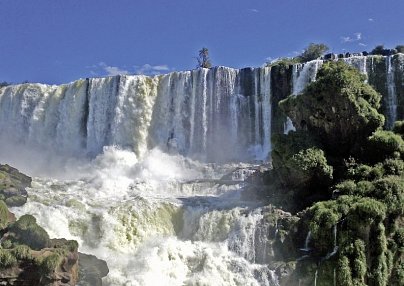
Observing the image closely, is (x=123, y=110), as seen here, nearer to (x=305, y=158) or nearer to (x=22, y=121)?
(x=22, y=121)

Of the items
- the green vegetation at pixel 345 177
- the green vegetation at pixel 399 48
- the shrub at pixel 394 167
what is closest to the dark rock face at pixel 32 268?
the green vegetation at pixel 345 177

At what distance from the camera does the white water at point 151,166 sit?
23.9 meters

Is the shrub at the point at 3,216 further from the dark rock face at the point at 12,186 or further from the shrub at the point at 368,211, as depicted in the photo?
the shrub at the point at 368,211

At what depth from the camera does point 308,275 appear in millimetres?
21656

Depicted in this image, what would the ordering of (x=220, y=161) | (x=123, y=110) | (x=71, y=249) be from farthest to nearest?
(x=123, y=110), (x=220, y=161), (x=71, y=249)

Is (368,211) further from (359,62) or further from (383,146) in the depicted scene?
(359,62)

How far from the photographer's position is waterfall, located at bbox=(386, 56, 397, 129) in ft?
108

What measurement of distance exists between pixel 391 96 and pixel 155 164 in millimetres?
14459

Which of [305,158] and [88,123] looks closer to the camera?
[305,158]

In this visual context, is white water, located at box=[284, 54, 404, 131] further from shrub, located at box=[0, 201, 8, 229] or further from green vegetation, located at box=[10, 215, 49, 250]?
shrub, located at box=[0, 201, 8, 229]

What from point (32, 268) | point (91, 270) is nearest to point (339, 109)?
point (91, 270)

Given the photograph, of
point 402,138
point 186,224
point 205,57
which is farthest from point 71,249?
point 205,57

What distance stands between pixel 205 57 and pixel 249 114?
27326 millimetres

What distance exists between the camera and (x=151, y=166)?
37.8 meters
